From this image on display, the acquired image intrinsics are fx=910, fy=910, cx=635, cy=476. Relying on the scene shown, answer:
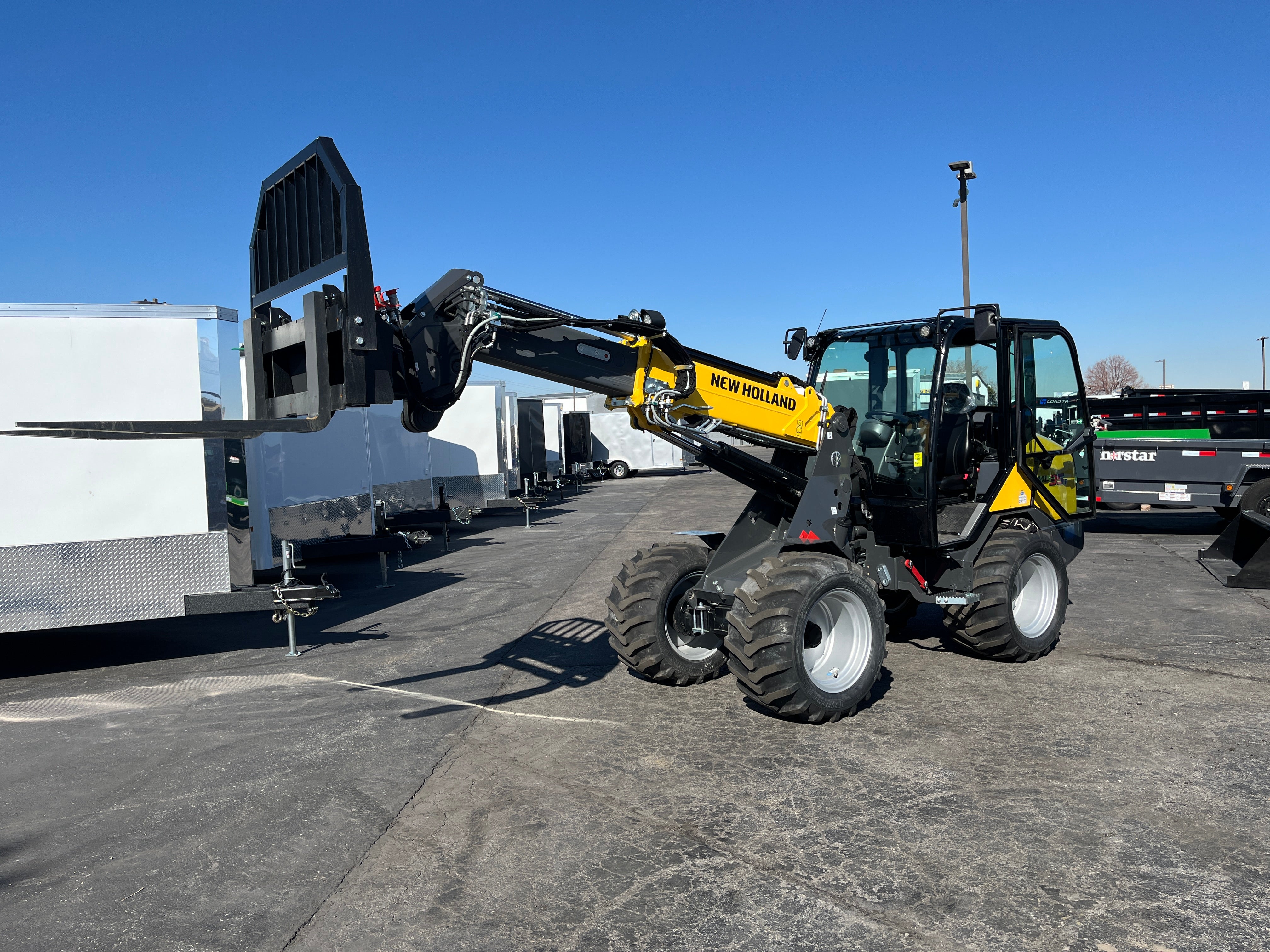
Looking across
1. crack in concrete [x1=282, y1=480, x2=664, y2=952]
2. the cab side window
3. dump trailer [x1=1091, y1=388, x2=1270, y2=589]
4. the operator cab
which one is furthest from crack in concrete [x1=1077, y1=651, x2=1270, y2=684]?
dump trailer [x1=1091, y1=388, x2=1270, y2=589]

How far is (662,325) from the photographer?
5.70 m

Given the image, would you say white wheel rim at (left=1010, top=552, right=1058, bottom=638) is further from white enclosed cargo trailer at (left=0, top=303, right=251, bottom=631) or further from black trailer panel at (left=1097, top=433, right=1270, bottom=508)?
white enclosed cargo trailer at (left=0, top=303, right=251, bottom=631)

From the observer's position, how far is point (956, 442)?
7.34 meters

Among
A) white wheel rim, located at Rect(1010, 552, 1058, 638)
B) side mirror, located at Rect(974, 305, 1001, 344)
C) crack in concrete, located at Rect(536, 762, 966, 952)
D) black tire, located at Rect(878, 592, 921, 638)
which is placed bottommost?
crack in concrete, located at Rect(536, 762, 966, 952)

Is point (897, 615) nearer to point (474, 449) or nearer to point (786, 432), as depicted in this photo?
point (786, 432)

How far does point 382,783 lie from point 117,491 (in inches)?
151

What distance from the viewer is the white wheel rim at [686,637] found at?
6.83 meters

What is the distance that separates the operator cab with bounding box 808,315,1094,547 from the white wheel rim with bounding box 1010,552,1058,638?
0.60 metres

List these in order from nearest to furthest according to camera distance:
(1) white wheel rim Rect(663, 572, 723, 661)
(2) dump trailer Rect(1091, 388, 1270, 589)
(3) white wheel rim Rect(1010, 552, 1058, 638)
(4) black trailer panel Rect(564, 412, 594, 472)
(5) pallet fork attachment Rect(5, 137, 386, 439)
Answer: (5) pallet fork attachment Rect(5, 137, 386, 439) < (1) white wheel rim Rect(663, 572, 723, 661) < (3) white wheel rim Rect(1010, 552, 1058, 638) < (2) dump trailer Rect(1091, 388, 1270, 589) < (4) black trailer panel Rect(564, 412, 594, 472)

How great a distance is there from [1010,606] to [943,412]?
159 centimetres

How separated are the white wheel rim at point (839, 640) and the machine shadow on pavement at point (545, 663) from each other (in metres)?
1.86

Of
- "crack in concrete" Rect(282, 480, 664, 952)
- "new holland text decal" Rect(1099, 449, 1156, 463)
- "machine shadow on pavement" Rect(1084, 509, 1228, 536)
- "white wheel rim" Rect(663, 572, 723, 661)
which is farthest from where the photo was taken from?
"machine shadow on pavement" Rect(1084, 509, 1228, 536)

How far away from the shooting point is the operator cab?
7.04 metres

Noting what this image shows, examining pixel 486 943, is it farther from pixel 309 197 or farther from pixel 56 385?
pixel 56 385
